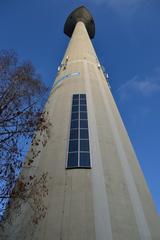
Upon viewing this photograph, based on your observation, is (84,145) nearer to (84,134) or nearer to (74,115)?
(84,134)

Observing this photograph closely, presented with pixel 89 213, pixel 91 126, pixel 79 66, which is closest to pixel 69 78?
pixel 79 66

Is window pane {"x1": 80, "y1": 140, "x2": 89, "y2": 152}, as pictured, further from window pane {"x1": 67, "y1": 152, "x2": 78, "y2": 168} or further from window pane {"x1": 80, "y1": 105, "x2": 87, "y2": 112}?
window pane {"x1": 80, "y1": 105, "x2": 87, "y2": 112}

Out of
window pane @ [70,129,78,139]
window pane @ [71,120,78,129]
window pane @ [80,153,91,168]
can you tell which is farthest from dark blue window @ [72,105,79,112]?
window pane @ [80,153,91,168]

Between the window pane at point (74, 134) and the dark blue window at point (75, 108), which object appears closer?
the window pane at point (74, 134)

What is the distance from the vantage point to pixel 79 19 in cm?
4450

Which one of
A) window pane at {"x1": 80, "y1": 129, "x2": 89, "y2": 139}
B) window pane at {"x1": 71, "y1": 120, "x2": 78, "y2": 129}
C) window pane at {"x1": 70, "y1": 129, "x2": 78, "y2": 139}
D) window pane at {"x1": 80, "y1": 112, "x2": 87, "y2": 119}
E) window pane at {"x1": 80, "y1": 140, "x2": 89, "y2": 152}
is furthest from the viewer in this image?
window pane at {"x1": 80, "y1": 112, "x2": 87, "y2": 119}

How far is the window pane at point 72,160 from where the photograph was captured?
12.9m

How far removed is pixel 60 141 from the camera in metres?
14.8

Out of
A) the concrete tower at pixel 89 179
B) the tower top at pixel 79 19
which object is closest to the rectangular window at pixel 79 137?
the concrete tower at pixel 89 179

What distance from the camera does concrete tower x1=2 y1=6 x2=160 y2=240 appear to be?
1003cm

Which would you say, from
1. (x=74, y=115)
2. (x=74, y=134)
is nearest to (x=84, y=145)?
(x=74, y=134)

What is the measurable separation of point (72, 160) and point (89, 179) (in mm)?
1630

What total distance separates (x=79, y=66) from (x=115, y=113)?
7292mm

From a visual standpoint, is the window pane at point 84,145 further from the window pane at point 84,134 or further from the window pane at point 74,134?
the window pane at point 74,134
